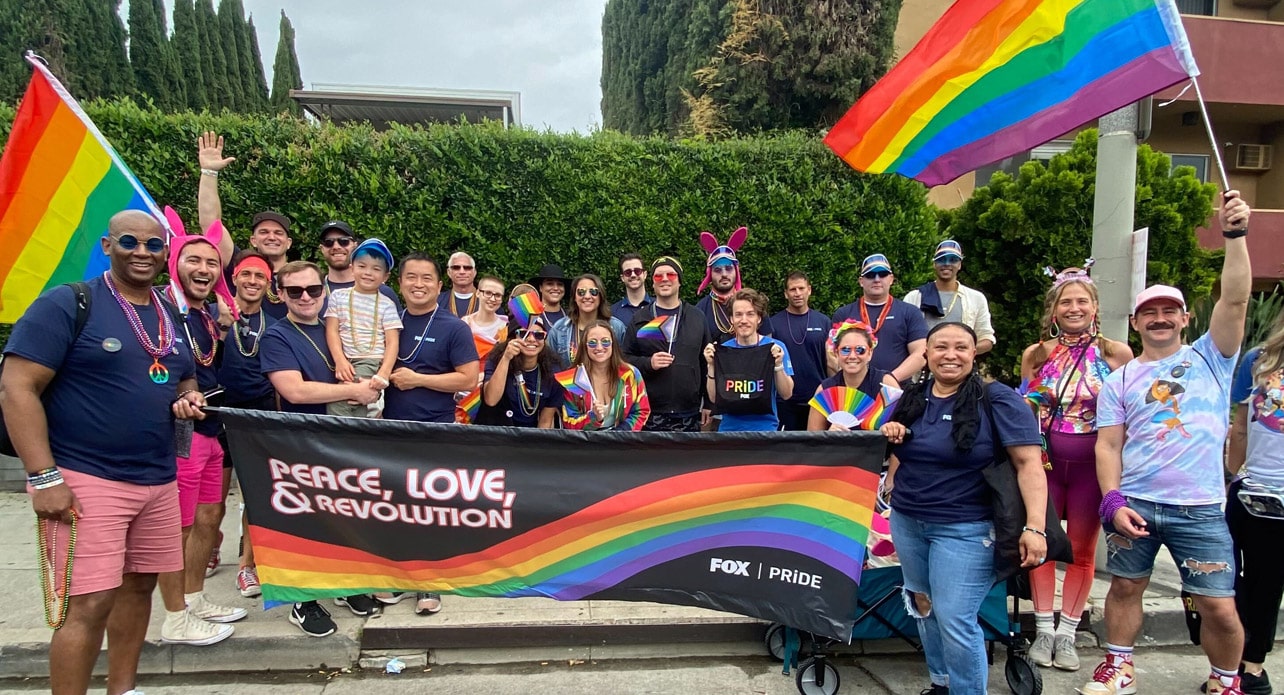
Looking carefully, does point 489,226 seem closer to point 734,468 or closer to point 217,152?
point 217,152

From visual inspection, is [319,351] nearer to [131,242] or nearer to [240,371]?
[240,371]

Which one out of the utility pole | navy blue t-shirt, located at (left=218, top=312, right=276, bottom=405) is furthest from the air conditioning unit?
navy blue t-shirt, located at (left=218, top=312, right=276, bottom=405)

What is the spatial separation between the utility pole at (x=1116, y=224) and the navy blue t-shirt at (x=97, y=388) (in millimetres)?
5794

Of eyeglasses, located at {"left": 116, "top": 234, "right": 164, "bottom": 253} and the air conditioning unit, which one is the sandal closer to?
eyeglasses, located at {"left": 116, "top": 234, "right": 164, "bottom": 253}

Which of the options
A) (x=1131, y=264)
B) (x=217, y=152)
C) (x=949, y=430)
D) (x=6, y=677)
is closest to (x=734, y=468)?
(x=949, y=430)

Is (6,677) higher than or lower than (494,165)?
lower

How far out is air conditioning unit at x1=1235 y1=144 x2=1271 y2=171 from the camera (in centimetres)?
1317

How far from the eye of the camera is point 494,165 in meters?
6.64

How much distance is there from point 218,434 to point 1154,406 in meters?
4.95

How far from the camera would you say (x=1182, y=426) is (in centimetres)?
319

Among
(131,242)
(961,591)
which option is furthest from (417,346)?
(961,591)

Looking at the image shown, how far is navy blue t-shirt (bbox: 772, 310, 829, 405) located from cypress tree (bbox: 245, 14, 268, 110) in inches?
833

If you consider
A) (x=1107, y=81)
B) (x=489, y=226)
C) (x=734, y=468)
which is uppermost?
(x=1107, y=81)

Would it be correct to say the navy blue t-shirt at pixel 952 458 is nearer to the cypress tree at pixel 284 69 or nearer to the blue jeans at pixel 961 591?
the blue jeans at pixel 961 591
